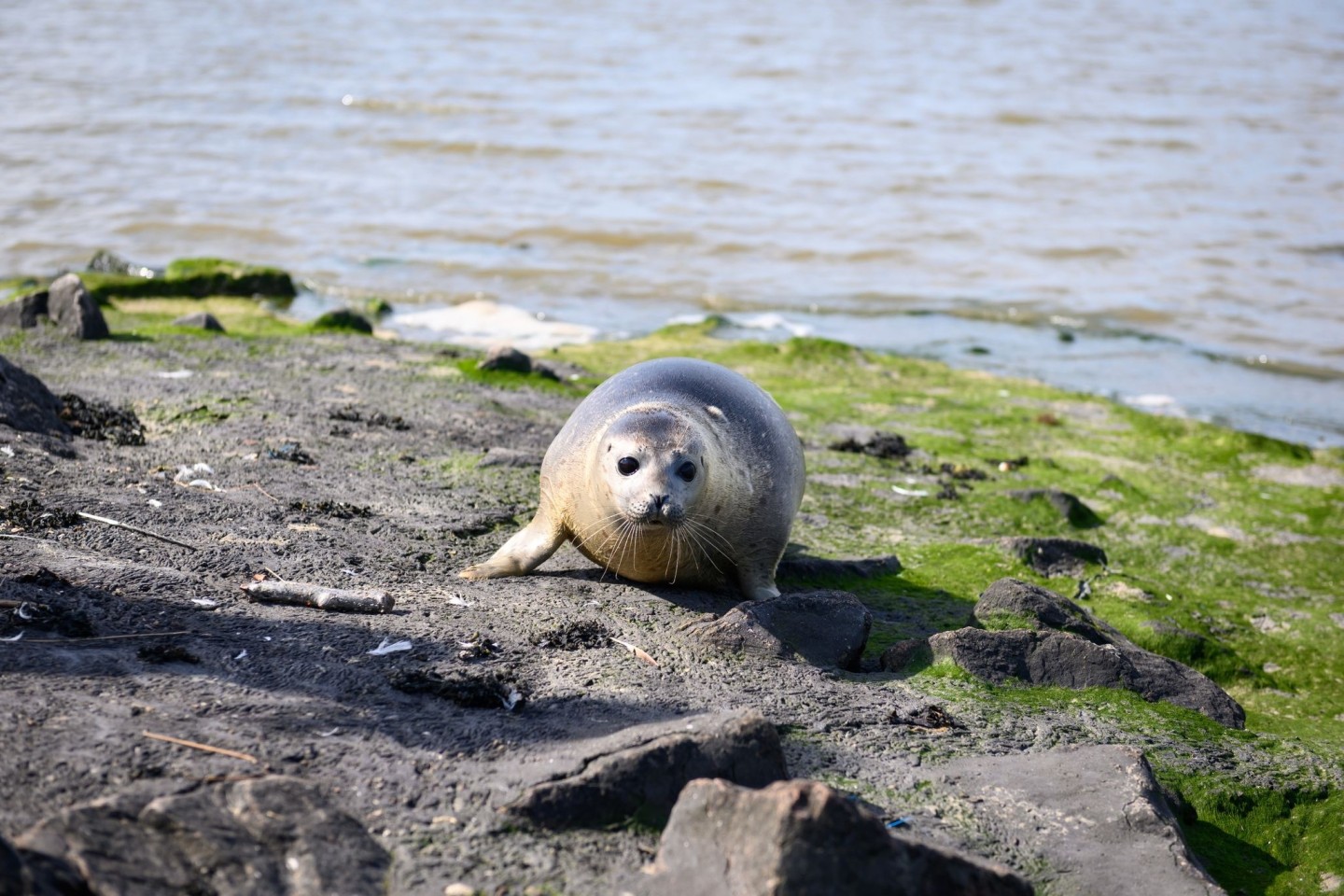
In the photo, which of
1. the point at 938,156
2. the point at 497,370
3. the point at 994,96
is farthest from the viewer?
the point at 994,96

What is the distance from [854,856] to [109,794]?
5.83ft

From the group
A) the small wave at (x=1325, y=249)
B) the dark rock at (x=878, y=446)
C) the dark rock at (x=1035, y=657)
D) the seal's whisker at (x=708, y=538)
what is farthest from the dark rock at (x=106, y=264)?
the small wave at (x=1325, y=249)

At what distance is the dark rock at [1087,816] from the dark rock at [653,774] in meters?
0.79

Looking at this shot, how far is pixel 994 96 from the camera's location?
27.6 meters

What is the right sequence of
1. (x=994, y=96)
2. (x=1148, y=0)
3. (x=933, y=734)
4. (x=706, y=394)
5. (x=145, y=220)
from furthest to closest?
(x=1148, y=0) < (x=994, y=96) < (x=145, y=220) < (x=706, y=394) < (x=933, y=734)

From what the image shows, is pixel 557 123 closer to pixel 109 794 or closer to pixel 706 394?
pixel 706 394

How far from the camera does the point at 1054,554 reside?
7035 mm

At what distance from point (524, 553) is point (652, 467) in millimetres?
838

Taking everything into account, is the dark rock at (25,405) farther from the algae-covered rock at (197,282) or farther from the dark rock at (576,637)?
the algae-covered rock at (197,282)

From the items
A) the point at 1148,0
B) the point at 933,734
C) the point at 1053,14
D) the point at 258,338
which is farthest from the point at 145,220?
the point at 1148,0

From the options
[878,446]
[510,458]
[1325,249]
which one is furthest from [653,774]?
[1325,249]

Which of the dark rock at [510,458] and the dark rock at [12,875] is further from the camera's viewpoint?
the dark rock at [510,458]

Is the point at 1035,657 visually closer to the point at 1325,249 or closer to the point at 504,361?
the point at 504,361

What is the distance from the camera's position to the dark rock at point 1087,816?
3775 millimetres
